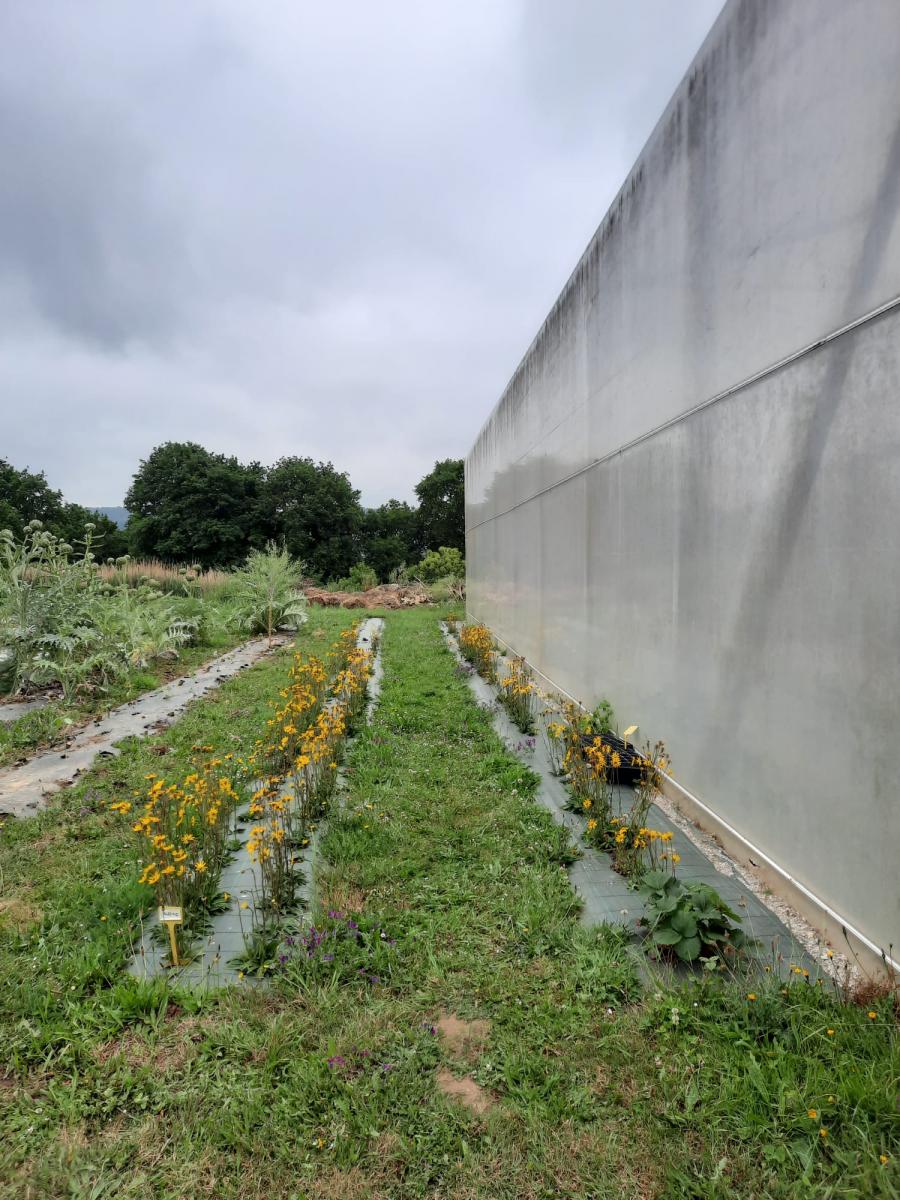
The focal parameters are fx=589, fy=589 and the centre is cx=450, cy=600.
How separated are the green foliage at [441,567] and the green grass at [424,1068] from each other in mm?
21392

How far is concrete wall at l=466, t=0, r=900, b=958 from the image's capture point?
203 cm

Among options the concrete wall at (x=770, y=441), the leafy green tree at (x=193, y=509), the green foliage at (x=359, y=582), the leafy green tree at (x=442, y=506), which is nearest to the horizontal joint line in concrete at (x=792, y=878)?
the concrete wall at (x=770, y=441)

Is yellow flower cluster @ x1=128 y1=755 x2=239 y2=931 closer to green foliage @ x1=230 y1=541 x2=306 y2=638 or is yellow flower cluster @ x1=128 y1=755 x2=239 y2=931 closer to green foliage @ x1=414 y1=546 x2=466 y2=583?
green foliage @ x1=230 y1=541 x2=306 y2=638

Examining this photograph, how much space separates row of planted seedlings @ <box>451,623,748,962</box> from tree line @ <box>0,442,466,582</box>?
85.4 feet

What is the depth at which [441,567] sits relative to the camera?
2445 cm

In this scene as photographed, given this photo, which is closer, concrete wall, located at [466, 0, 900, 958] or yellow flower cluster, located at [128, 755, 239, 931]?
concrete wall, located at [466, 0, 900, 958]

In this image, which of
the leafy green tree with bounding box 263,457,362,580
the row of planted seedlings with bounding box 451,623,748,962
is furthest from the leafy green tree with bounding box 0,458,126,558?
the row of planted seedlings with bounding box 451,623,748,962

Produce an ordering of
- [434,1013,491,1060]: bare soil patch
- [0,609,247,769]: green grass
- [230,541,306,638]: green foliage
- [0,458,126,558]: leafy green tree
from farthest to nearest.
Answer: [0,458,126,558]: leafy green tree, [230,541,306,638]: green foliage, [0,609,247,769]: green grass, [434,1013,491,1060]: bare soil patch

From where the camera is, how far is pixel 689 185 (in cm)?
337

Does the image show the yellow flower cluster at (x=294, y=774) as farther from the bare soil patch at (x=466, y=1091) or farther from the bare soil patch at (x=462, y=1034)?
the bare soil patch at (x=466, y=1091)

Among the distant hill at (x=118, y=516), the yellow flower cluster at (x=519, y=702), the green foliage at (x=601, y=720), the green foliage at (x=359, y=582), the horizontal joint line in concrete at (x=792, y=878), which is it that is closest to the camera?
the horizontal joint line in concrete at (x=792, y=878)

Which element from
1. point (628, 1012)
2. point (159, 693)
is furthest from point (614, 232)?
point (159, 693)

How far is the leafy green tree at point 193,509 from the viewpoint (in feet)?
106

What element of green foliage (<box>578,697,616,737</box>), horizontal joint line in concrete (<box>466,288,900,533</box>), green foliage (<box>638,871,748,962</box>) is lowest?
green foliage (<box>638,871,748,962</box>)
